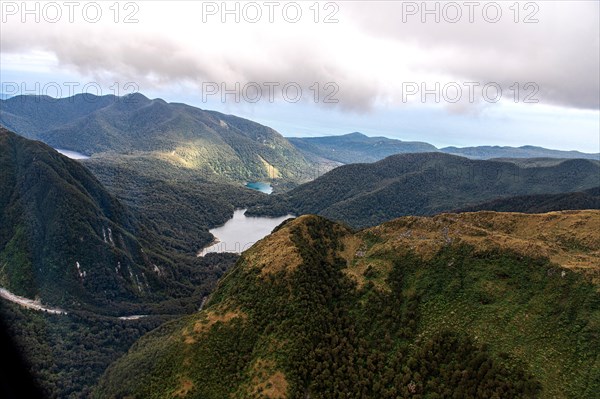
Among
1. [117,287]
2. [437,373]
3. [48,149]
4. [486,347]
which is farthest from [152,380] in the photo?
[48,149]

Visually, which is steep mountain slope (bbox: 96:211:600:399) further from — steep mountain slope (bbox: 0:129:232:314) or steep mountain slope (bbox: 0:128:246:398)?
steep mountain slope (bbox: 0:129:232:314)

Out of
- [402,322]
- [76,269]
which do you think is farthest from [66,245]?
[402,322]

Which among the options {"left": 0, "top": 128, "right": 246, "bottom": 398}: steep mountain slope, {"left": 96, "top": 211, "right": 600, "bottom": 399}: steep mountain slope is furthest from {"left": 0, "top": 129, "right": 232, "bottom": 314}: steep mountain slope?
{"left": 96, "top": 211, "right": 600, "bottom": 399}: steep mountain slope

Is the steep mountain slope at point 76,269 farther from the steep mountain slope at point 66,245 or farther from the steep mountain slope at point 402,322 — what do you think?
the steep mountain slope at point 402,322

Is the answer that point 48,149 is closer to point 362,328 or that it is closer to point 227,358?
point 227,358

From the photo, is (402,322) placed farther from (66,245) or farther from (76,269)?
(66,245)

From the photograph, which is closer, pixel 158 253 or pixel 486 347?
pixel 486 347

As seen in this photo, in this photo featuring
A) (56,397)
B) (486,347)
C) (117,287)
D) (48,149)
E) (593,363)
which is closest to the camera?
(593,363)

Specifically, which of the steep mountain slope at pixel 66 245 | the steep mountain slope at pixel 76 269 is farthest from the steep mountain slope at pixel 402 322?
the steep mountain slope at pixel 66 245

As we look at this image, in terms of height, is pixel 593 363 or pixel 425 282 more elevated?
pixel 425 282
